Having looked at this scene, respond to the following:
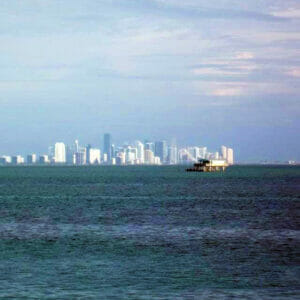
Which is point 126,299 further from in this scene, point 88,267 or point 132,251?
point 132,251

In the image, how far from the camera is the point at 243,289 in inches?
1368

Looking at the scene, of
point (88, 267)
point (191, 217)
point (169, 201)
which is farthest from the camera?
point (169, 201)

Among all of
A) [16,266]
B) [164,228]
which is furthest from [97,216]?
[16,266]

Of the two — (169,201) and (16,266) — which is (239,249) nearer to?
(16,266)

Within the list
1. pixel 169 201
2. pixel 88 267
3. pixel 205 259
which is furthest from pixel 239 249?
pixel 169 201

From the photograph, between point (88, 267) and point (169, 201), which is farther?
point (169, 201)

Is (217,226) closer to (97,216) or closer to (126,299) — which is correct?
(97,216)

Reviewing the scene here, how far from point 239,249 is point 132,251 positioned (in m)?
7.37

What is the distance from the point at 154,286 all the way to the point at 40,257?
1179cm

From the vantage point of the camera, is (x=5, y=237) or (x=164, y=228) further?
(x=164, y=228)

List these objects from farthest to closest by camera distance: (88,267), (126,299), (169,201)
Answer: (169,201) < (88,267) < (126,299)

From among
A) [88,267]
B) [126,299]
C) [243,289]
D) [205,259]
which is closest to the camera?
[126,299]

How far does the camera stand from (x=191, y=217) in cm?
7644

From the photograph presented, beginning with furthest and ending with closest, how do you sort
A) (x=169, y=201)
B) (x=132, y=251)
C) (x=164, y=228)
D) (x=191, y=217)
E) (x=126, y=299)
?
(x=169, y=201), (x=191, y=217), (x=164, y=228), (x=132, y=251), (x=126, y=299)
